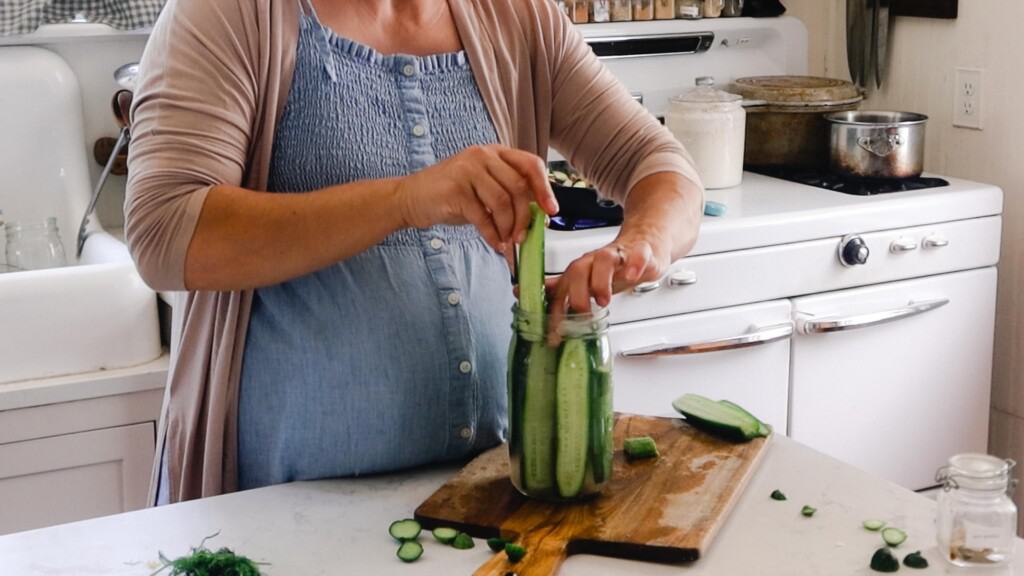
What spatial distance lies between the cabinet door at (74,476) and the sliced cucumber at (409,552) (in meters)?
0.99

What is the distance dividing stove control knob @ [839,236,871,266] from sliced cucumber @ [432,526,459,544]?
1509mm

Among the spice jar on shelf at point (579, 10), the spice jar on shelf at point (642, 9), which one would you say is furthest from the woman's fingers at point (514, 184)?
the spice jar on shelf at point (642, 9)

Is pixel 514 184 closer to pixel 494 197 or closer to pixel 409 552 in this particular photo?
pixel 494 197

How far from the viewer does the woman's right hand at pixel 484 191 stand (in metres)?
1.13

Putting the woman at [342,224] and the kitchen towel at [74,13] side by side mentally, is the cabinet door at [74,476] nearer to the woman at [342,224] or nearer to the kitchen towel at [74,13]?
the woman at [342,224]

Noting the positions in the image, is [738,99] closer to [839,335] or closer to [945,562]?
[839,335]

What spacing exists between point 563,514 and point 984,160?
196 cm

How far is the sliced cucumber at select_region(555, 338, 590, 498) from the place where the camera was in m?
1.16

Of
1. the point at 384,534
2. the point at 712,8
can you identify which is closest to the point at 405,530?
the point at 384,534

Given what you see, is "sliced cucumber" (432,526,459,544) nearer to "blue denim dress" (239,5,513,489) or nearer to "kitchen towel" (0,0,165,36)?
"blue denim dress" (239,5,513,489)

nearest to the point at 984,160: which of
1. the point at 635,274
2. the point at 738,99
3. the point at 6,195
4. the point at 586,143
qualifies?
the point at 738,99

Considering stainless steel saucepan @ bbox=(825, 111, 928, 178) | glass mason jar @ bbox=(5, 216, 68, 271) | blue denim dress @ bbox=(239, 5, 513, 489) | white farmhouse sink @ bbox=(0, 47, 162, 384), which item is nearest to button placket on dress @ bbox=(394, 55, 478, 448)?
blue denim dress @ bbox=(239, 5, 513, 489)

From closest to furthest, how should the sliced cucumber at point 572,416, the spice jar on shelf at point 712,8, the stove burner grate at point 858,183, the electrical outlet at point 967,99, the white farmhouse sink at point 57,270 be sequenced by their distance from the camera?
the sliced cucumber at point 572,416, the white farmhouse sink at point 57,270, the stove burner grate at point 858,183, the electrical outlet at point 967,99, the spice jar on shelf at point 712,8

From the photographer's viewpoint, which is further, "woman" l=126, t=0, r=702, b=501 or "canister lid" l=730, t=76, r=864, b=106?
"canister lid" l=730, t=76, r=864, b=106
